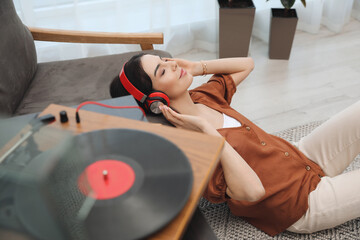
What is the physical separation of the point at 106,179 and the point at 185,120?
0.55 meters

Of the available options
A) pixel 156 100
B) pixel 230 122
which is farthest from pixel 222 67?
pixel 156 100

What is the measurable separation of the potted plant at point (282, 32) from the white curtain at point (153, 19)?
27 centimetres

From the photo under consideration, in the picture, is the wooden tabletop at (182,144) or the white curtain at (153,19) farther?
the white curtain at (153,19)

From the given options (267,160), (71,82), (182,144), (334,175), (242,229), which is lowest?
(242,229)

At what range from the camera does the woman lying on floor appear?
3.63 feet

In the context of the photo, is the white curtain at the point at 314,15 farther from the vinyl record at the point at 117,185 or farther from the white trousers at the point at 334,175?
the vinyl record at the point at 117,185

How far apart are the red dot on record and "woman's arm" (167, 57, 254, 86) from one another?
0.83 metres

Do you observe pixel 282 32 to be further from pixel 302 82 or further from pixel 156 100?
pixel 156 100

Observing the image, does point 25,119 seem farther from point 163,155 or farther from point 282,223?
point 282,223

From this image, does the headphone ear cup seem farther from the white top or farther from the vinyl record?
the vinyl record

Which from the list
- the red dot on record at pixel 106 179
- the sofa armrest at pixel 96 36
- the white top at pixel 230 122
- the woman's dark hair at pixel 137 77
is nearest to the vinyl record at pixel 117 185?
the red dot on record at pixel 106 179

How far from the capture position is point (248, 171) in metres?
1.04

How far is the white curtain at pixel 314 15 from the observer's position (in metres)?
2.65

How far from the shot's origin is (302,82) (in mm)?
2219
